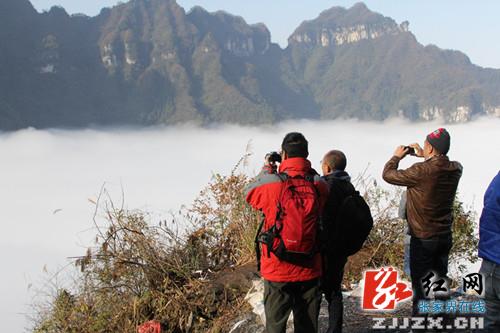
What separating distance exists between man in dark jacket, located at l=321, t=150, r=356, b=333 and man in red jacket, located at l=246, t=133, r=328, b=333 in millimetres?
278

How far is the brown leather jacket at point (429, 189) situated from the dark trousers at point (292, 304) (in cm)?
86

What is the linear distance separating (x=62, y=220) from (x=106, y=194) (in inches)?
4653

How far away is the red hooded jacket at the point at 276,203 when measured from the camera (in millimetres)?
2867

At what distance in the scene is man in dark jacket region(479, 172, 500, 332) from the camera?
2.88 m

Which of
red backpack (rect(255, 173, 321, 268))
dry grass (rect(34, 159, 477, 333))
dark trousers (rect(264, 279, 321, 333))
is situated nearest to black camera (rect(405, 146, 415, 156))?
red backpack (rect(255, 173, 321, 268))

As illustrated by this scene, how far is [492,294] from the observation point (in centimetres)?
289

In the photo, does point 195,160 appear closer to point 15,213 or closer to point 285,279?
point 15,213

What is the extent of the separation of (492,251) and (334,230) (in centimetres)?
86

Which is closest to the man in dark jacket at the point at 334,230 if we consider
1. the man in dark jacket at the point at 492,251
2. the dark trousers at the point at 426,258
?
the dark trousers at the point at 426,258

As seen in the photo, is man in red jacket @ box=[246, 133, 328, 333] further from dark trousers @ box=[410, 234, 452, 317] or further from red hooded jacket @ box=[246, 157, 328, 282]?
dark trousers @ box=[410, 234, 452, 317]

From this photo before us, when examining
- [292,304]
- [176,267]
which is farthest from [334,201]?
[176,267]

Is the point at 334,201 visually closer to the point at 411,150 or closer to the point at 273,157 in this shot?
the point at 273,157

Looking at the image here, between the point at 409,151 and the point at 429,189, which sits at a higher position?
the point at 409,151

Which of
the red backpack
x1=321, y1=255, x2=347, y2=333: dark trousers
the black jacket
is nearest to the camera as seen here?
the red backpack
